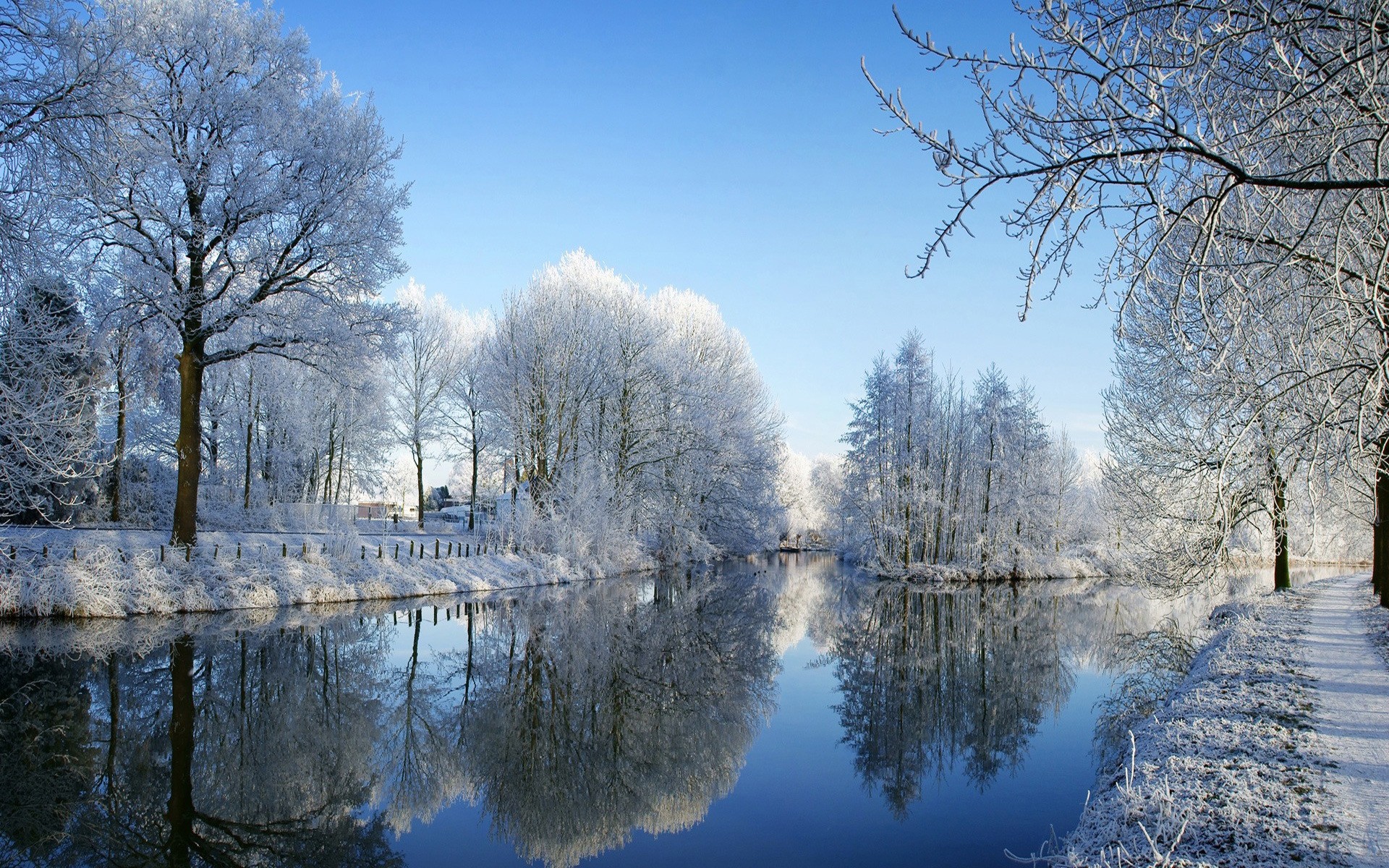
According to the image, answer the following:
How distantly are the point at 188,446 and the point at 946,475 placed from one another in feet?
83.8

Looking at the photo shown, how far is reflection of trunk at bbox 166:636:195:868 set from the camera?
15.8 ft

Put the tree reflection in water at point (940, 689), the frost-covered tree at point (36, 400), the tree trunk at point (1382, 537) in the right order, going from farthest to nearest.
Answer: the tree trunk at point (1382, 537)
the tree reflection in water at point (940, 689)
the frost-covered tree at point (36, 400)

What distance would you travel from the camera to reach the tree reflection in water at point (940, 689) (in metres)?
7.45

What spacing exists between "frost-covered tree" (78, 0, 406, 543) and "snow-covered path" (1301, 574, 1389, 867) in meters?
16.9

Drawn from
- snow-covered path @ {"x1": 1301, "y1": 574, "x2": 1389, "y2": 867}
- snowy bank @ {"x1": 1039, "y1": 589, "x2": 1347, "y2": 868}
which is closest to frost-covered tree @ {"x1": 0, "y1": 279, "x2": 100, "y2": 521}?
snowy bank @ {"x1": 1039, "y1": 589, "x2": 1347, "y2": 868}

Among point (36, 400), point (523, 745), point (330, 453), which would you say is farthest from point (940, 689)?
point (330, 453)

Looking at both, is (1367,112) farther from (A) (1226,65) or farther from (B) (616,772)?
(B) (616,772)

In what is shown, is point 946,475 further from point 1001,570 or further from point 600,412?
point 600,412

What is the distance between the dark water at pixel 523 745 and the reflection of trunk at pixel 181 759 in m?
0.03

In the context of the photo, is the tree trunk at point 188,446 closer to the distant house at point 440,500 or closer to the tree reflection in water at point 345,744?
the tree reflection in water at point 345,744

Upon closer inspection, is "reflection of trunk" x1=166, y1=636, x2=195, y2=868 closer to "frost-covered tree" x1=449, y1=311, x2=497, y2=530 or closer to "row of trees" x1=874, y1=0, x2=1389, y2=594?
"row of trees" x1=874, y1=0, x2=1389, y2=594

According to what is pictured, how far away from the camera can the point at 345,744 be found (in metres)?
7.13

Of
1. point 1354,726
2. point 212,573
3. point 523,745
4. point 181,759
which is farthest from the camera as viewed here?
point 212,573

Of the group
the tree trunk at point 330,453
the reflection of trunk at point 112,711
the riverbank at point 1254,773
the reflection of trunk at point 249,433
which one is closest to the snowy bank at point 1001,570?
the riverbank at point 1254,773
